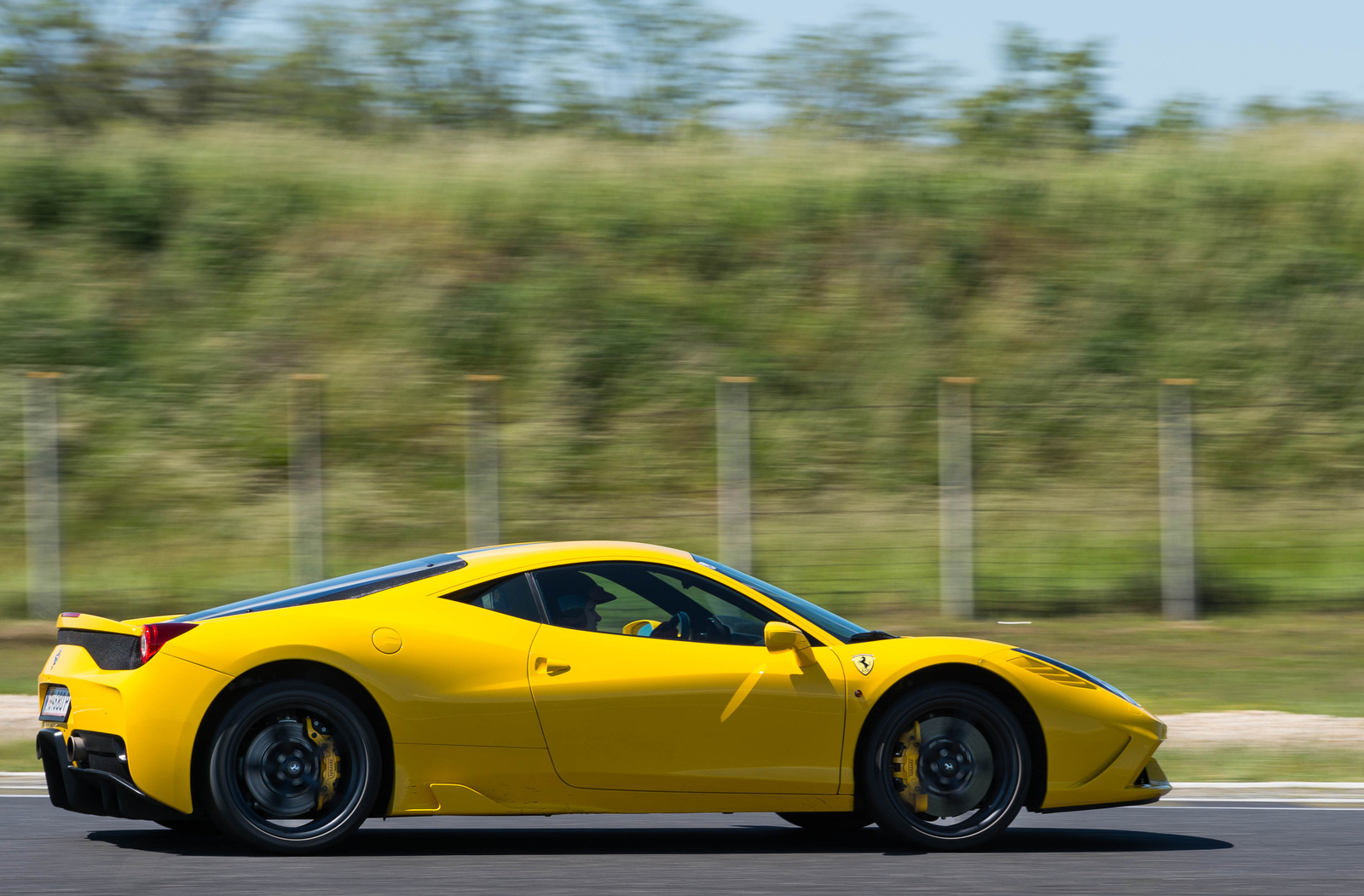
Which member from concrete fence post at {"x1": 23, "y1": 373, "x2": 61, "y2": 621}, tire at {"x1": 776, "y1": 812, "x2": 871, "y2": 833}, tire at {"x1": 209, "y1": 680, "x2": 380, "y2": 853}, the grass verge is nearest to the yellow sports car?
tire at {"x1": 209, "y1": 680, "x2": 380, "y2": 853}

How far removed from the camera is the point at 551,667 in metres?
6.05

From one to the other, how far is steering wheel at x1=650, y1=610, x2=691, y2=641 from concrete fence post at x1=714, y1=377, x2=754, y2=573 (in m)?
8.71

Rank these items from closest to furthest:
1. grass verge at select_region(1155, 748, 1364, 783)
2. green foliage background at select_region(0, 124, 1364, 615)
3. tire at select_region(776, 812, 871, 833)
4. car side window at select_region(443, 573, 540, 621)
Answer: car side window at select_region(443, 573, 540, 621)
tire at select_region(776, 812, 871, 833)
grass verge at select_region(1155, 748, 1364, 783)
green foliage background at select_region(0, 124, 1364, 615)

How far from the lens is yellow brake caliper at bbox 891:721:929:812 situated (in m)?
6.19

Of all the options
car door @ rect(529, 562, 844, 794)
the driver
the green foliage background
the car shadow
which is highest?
the green foliage background

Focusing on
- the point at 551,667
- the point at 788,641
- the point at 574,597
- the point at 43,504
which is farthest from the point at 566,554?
the point at 43,504

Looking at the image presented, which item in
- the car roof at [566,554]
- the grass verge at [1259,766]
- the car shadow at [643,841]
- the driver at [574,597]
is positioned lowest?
the grass verge at [1259,766]

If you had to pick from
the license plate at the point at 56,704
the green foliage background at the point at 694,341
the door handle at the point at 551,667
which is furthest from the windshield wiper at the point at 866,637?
the green foliage background at the point at 694,341

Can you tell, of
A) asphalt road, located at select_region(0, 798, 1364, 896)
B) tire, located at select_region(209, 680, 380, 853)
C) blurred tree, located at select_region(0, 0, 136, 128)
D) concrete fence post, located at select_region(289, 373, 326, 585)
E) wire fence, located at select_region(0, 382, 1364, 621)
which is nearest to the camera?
asphalt road, located at select_region(0, 798, 1364, 896)

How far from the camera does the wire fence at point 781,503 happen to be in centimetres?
1555

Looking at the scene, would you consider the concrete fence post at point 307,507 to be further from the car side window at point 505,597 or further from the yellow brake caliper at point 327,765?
the yellow brake caliper at point 327,765

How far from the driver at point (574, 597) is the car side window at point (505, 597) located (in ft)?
0.23

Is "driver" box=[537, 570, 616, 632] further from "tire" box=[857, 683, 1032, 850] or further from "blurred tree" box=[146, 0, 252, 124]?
"blurred tree" box=[146, 0, 252, 124]

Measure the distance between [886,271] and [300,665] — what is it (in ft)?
53.1
